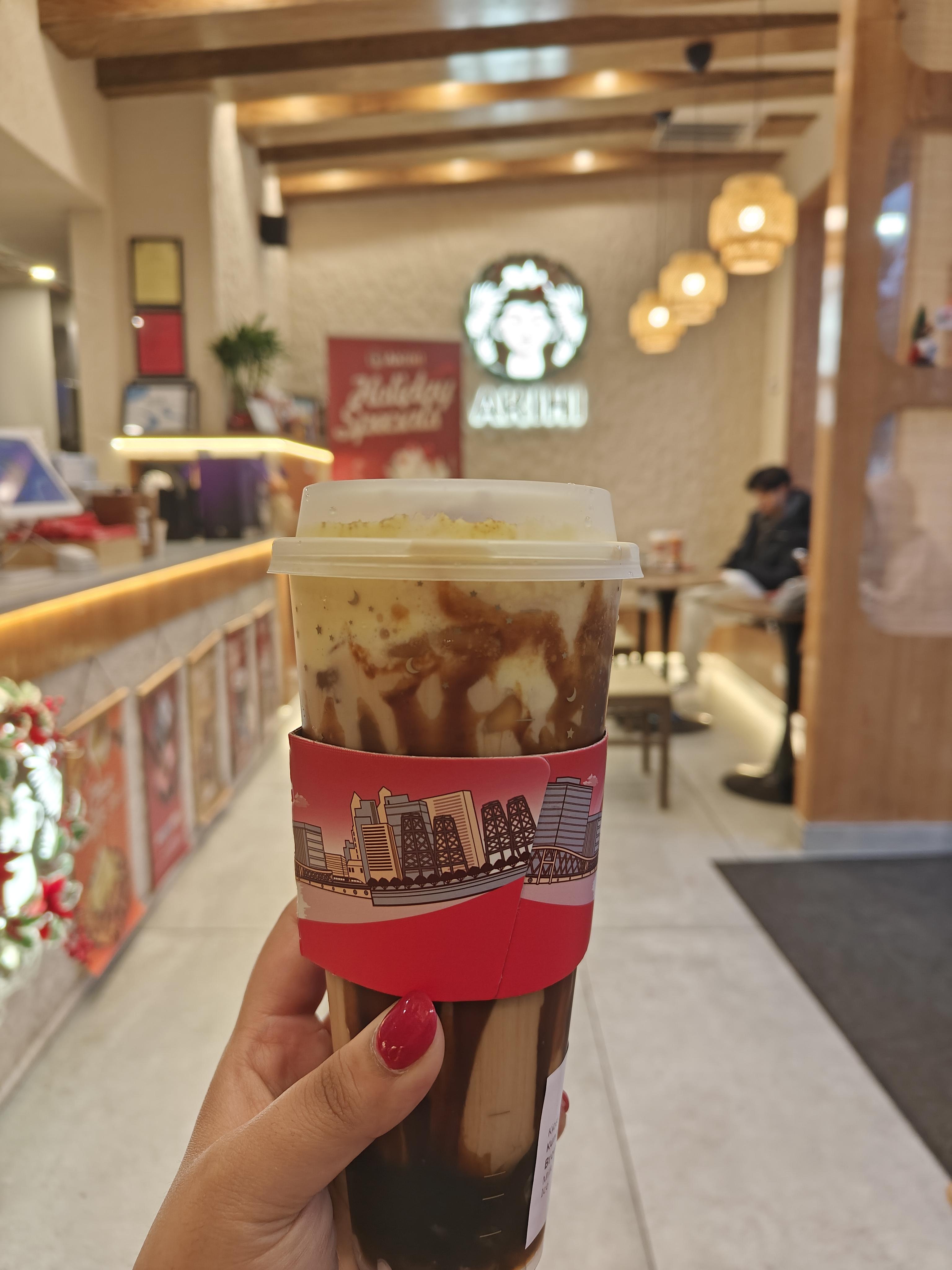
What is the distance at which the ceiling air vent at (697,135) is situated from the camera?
6.01 meters

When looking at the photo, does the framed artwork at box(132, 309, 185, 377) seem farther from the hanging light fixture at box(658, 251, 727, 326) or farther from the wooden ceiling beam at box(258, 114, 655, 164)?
the hanging light fixture at box(658, 251, 727, 326)

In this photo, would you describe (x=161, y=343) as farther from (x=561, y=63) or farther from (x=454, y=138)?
(x=454, y=138)

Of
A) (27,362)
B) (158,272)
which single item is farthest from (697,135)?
(27,362)

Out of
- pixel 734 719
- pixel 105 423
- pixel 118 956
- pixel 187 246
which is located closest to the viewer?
pixel 118 956

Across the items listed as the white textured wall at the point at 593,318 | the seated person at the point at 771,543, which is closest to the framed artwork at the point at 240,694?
the seated person at the point at 771,543

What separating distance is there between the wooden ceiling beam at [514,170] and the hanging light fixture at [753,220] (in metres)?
3.16

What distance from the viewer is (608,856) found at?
321 cm

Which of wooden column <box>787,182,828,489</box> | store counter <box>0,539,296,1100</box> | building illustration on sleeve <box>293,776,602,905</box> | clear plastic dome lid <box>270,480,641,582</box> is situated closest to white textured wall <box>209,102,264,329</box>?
store counter <box>0,539,296,1100</box>

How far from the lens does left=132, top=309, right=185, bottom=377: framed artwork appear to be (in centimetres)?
398

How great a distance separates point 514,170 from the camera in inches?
271

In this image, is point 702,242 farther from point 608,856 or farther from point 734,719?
point 608,856

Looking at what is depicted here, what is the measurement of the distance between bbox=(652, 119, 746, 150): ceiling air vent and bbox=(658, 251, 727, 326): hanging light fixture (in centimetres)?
169

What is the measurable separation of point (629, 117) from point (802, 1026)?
6457mm

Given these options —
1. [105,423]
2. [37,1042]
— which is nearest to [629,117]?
[105,423]
